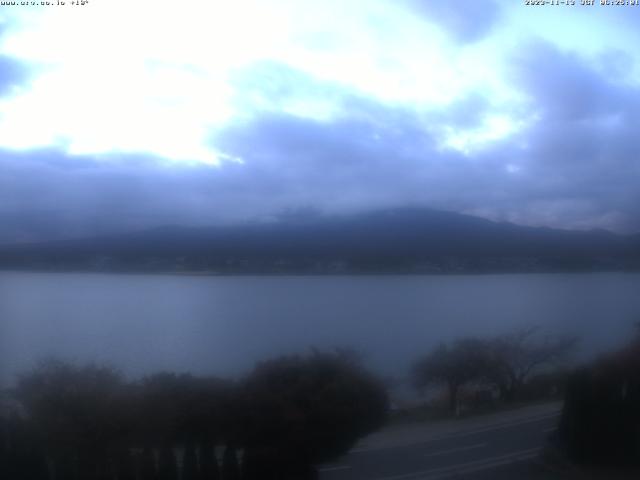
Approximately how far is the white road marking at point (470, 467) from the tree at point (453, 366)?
2.96 ft

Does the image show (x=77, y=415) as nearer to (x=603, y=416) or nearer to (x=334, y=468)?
(x=334, y=468)

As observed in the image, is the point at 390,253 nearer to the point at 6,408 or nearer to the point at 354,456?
the point at 354,456

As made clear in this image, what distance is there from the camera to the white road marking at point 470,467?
7570mm

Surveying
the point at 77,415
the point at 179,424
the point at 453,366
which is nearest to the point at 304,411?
the point at 179,424

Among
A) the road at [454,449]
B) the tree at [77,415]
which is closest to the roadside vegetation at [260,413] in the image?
the tree at [77,415]

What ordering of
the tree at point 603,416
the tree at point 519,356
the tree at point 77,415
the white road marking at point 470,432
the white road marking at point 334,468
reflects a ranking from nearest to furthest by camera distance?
the tree at point 77,415, the white road marking at point 334,468, the white road marking at point 470,432, the tree at point 603,416, the tree at point 519,356

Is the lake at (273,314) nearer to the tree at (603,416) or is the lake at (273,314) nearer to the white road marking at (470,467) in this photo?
the tree at (603,416)

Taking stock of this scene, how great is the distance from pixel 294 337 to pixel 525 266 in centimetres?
424

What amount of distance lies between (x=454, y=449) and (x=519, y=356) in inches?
80.9

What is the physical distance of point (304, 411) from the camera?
7.73m

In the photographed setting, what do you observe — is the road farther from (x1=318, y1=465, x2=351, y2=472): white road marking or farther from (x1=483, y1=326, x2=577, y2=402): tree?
(x1=483, y1=326, x2=577, y2=402): tree

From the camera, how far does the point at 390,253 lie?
439 inches


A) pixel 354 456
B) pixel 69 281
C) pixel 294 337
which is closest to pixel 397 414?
pixel 354 456

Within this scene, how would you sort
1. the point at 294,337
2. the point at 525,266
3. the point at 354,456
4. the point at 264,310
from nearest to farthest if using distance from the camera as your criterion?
the point at 354,456 < the point at 294,337 < the point at 264,310 < the point at 525,266
